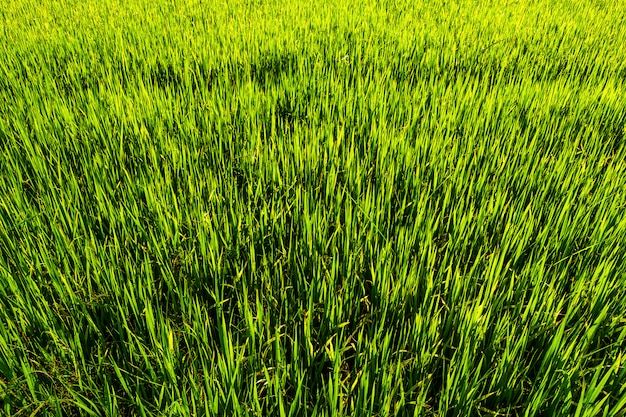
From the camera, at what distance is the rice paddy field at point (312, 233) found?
0.68m

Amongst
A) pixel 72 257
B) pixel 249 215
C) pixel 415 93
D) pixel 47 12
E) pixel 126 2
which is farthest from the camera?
pixel 126 2

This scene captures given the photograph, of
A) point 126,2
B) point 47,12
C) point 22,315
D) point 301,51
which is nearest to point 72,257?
point 22,315

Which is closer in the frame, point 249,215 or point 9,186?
point 249,215

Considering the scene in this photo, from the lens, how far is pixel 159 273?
0.95m

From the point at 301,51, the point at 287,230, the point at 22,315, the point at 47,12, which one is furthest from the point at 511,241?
the point at 47,12

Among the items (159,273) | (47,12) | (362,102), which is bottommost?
(159,273)

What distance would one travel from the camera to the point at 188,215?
1039mm

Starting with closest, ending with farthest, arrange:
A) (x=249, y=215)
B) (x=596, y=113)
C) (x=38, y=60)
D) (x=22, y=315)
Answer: (x=22, y=315) → (x=249, y=215) → (x=596, y=113) → (x=38, y=60)

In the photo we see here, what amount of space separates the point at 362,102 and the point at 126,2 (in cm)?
288

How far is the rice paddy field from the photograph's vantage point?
0.68 m

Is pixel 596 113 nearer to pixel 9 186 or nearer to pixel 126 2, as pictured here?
pixel 9 186

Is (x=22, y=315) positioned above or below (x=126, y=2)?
below

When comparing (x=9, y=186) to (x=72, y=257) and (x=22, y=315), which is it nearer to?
(x=72, y=257)

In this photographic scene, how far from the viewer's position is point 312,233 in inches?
38.5
